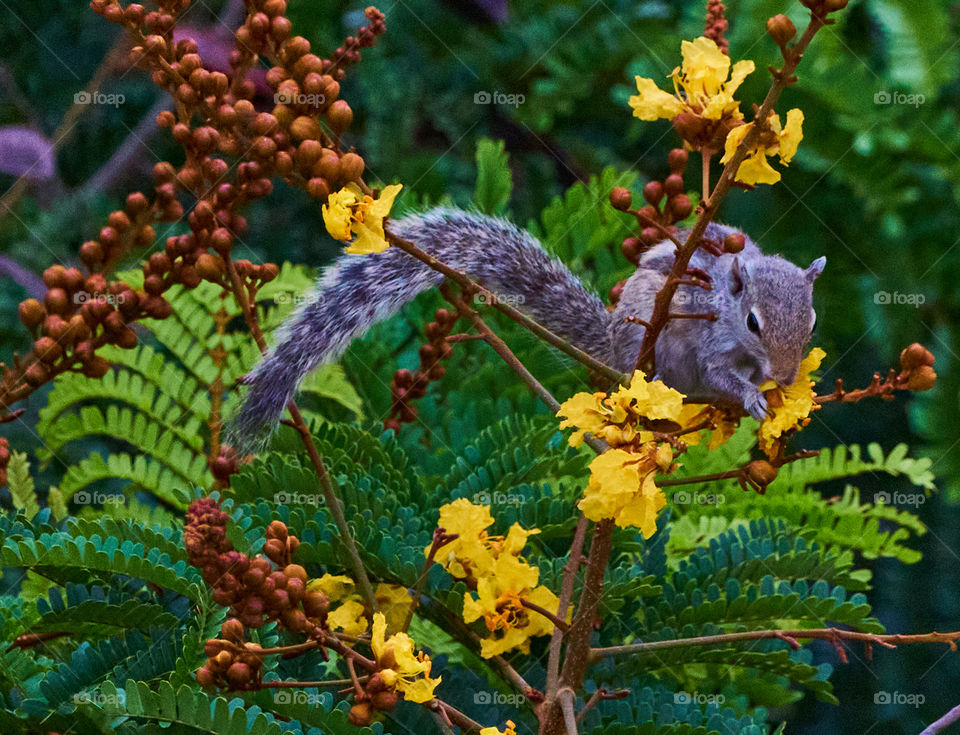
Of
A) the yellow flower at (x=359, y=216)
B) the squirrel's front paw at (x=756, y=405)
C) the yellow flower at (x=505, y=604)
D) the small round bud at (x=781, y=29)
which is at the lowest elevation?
the yellow flower at (x=505, y=604)

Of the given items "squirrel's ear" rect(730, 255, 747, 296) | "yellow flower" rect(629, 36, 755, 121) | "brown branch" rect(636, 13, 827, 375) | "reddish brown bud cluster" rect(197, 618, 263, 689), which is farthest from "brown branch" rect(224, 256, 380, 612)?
"squirrel's ear" rect(730, 255, 747, 296)

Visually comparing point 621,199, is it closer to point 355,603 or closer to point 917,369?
point 917,369

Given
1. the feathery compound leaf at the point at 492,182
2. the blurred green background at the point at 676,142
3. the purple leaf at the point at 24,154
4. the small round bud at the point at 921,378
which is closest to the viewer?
the small round bud at the point at 921,378

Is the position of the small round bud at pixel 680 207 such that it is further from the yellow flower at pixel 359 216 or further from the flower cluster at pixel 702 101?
the yellow flower at pixel 359 216

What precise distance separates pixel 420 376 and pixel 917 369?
0.52 m

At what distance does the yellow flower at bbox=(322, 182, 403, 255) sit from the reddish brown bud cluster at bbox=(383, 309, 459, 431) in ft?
1.09

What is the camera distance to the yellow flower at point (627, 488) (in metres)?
0.66

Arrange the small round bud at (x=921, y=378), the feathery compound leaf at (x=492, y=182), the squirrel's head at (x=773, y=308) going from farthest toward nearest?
1. the feathery compound leaf at (x=492, y=182)
2. the squirrel's head at (x=773, y=308)
3. the small round bud at (x=921, y=378)

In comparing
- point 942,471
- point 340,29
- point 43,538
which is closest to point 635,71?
point 340,29

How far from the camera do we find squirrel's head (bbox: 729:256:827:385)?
1122 millimetres

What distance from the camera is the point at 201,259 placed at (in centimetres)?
87

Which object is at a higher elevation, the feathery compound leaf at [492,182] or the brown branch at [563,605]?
the feathery compound leaf at [492,182]

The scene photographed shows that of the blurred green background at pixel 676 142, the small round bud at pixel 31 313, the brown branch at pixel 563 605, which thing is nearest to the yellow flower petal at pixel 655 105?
the brown branch at pixel 563 605

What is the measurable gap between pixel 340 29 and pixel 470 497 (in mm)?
1615
